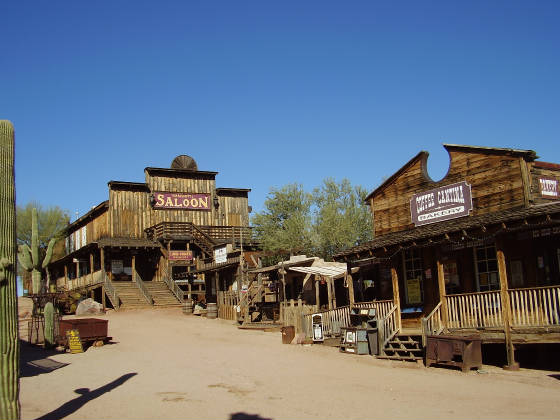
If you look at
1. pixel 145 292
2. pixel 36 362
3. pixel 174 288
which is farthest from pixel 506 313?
pixel 174 288

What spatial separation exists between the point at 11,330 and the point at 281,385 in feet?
20.6

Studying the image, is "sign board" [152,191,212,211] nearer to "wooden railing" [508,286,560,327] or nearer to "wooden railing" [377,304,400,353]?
"wooden railing" [377,304,400,353]

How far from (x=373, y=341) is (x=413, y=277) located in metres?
3.02

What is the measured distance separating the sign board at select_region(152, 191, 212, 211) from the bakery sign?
2735cm

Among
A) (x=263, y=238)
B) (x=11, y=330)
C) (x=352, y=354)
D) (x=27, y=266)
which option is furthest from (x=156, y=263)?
(x=11, y=330)

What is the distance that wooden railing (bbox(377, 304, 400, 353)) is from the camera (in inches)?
699

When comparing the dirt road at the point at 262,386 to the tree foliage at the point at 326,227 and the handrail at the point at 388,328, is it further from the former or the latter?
the tree foliage at the point at 326,227

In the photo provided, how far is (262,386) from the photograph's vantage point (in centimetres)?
1322

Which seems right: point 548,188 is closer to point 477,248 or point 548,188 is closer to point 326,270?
point 477,248

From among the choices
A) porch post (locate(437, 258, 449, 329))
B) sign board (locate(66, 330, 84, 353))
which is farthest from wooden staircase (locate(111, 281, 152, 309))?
porch post (locate(437, 258, 449, 329))

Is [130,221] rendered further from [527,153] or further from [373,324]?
[527,153]

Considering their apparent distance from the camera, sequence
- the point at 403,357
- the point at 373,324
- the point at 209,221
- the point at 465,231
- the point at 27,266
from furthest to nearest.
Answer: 1. the point at 209,221
2. the point at 27,266
3. the point at 373,324
4. the point at 403,357
5. the point at 465,231

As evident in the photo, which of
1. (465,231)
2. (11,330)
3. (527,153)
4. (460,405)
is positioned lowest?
(460,405)

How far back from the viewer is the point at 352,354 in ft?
60.6
